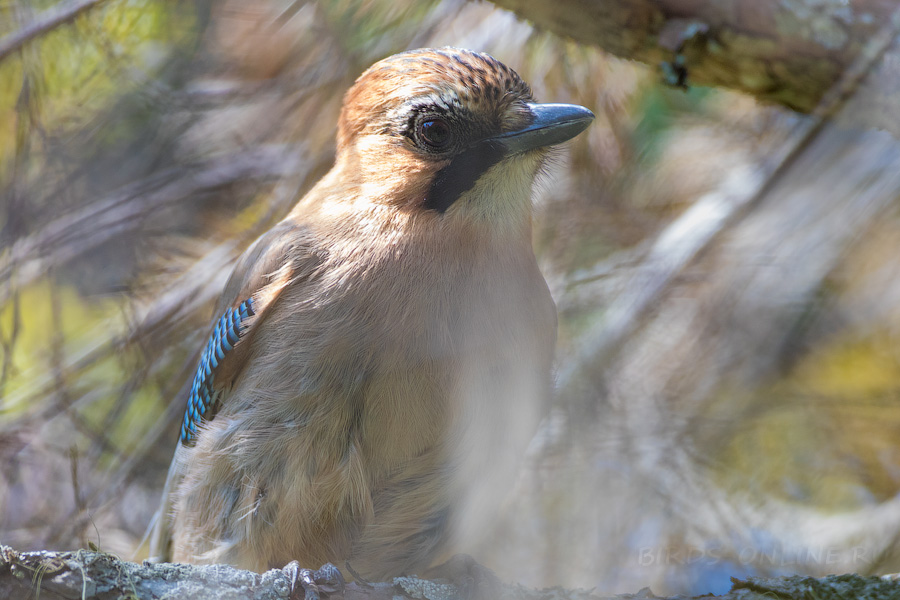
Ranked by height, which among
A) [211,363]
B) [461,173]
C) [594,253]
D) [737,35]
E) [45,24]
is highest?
[45,24]

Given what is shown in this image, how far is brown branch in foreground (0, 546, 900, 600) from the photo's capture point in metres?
1.91

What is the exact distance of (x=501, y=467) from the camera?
2912mm

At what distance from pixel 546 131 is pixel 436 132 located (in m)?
0.35

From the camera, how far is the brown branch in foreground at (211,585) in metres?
1.91

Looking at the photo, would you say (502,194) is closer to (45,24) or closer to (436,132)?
(436,132)

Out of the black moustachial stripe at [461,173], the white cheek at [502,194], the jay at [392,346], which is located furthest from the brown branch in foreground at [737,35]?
the black moustachial stripe at [461,173]

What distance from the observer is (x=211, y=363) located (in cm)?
304

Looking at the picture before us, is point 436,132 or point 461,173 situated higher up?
point 436,132

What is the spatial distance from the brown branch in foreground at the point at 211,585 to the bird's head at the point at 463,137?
1.17 metres

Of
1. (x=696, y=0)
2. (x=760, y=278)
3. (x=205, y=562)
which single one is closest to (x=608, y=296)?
(x=760, y=278)

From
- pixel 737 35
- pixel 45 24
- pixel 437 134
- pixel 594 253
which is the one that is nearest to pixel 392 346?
pixel 437 134

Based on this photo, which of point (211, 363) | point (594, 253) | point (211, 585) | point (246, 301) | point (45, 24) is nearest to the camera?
point (211, 585)

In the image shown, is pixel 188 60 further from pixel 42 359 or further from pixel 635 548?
pixel 635 548

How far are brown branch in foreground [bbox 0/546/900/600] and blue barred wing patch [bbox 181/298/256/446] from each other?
0.92 meters
